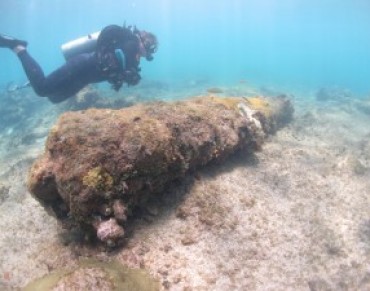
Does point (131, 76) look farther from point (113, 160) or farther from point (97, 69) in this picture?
point (113, 160)

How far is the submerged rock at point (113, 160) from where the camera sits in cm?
506

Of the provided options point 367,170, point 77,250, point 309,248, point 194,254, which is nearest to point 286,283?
point 309,248

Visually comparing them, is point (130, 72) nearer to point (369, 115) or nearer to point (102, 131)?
point (102, 131)

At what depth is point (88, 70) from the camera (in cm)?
1190

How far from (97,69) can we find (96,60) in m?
0.33

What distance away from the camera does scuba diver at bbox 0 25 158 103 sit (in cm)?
1117

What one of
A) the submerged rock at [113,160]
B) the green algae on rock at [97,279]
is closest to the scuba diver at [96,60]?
the submerged rock at [113,160]

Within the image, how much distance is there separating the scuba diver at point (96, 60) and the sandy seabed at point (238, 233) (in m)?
4.64

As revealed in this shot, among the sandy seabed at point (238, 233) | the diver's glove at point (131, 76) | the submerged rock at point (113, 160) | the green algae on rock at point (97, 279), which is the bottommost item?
the sandy seabed at point (238, 233)

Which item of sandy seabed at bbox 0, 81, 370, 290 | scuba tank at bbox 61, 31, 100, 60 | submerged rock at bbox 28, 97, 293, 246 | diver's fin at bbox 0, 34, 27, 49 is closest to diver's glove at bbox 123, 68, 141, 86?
scuba tank at bbox 61, 31, 100, 60

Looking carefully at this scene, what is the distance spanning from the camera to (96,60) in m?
11.6

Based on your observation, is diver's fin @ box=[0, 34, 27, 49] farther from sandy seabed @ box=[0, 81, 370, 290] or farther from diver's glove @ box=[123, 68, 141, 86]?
sandy seabed @ box=[0, 81, 370, 290]

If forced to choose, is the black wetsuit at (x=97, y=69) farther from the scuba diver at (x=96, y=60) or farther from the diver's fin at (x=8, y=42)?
the diver's fin at (x=8, y=42)

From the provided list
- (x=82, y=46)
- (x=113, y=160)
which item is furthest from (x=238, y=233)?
(x=82, y=46)
